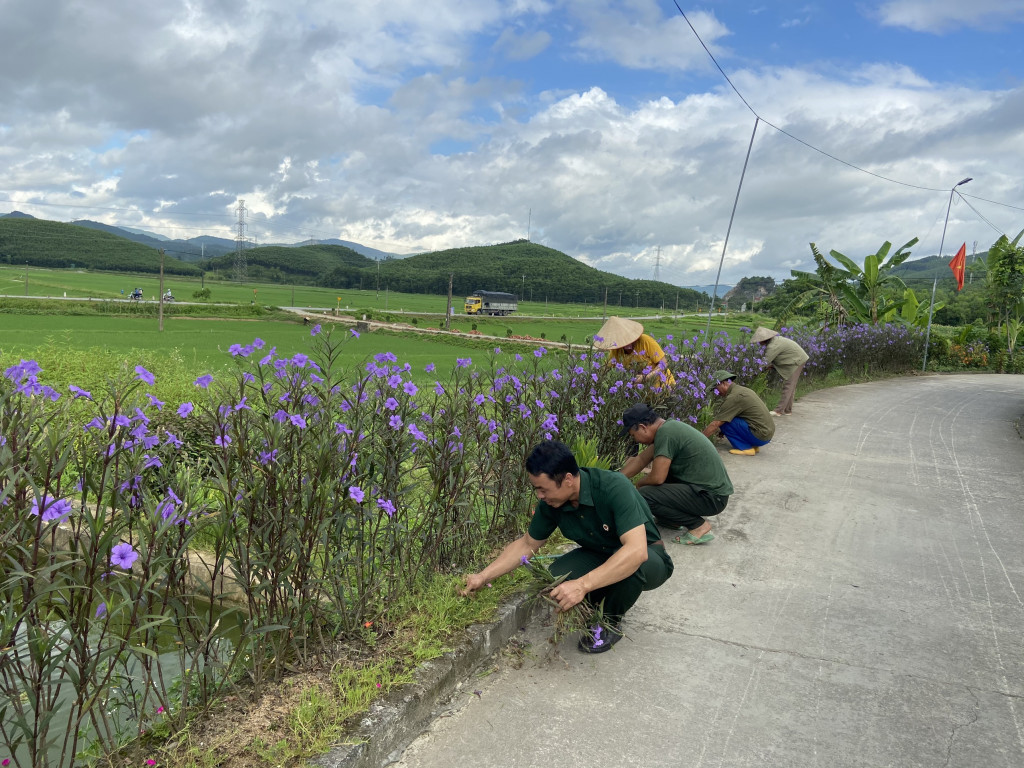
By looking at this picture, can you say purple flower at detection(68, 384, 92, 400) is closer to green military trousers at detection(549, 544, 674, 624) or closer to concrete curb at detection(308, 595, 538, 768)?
concrete curb at detection(308, 595, 538, 768)

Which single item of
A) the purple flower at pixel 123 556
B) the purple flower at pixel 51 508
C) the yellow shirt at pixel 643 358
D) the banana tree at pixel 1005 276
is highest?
the banana tree at pixel 1005 276

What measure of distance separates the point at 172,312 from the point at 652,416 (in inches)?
1444

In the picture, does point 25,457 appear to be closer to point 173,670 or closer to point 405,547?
point 405,547

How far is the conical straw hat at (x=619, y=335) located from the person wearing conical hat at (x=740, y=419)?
96 cm

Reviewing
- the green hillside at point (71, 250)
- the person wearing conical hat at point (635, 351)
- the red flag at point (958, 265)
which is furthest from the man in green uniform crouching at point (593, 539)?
the green hillside at point (71, 250)

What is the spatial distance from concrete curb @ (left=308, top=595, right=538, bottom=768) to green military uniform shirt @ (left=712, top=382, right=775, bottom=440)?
4.30 metres

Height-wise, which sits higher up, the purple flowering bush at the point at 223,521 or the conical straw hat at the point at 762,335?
the conical straw hat at the point at 762,335

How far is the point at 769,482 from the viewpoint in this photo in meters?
6.16

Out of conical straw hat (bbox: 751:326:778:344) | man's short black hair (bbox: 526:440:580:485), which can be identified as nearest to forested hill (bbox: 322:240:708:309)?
conical straw hat (bbox: 751:326:778:344)

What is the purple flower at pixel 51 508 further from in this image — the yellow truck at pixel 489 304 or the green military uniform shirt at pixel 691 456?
the yellow truck at pixel 489 304

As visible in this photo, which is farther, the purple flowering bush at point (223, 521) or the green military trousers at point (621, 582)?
the green military trousers at point (621, 582)

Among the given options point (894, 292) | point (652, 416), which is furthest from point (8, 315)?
point (894, 292)

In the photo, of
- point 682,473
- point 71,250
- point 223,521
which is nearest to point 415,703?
point 223,521

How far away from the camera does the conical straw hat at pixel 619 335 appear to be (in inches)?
243
